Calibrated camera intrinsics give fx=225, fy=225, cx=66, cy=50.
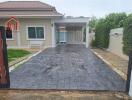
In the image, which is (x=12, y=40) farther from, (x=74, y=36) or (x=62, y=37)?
(x=74, y=36)

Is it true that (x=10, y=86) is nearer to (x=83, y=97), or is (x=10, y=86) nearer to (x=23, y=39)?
(x=83, y=97)

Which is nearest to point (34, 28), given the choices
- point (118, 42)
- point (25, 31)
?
point (25, 31)

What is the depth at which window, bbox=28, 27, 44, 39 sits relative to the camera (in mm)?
23969

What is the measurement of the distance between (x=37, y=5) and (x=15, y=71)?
19.1m

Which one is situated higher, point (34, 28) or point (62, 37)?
point (34, 28)

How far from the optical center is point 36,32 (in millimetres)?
23953

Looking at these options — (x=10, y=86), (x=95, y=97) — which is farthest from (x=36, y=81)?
(x=95, y=97)

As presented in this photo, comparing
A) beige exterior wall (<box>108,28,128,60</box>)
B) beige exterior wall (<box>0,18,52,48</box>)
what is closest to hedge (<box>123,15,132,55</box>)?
beige exterior wall (<box>108,28,128,60</box>)

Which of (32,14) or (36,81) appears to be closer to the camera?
(36,81)

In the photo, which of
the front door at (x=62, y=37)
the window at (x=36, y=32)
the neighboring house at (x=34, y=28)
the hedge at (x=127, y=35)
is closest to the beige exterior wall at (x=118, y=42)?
the hedge at (x=127, y=35)

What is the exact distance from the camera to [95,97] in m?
6.28

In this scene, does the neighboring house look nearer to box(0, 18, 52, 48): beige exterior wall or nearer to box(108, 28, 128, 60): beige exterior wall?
box(0, 18, 52, 48): beige exterior wall

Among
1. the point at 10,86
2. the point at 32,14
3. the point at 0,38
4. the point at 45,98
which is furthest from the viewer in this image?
the point at 32,14

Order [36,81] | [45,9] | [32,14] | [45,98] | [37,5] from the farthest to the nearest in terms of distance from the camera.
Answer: [37,5] → [45,9] → [32,14] → [36,81] → [45,98]
